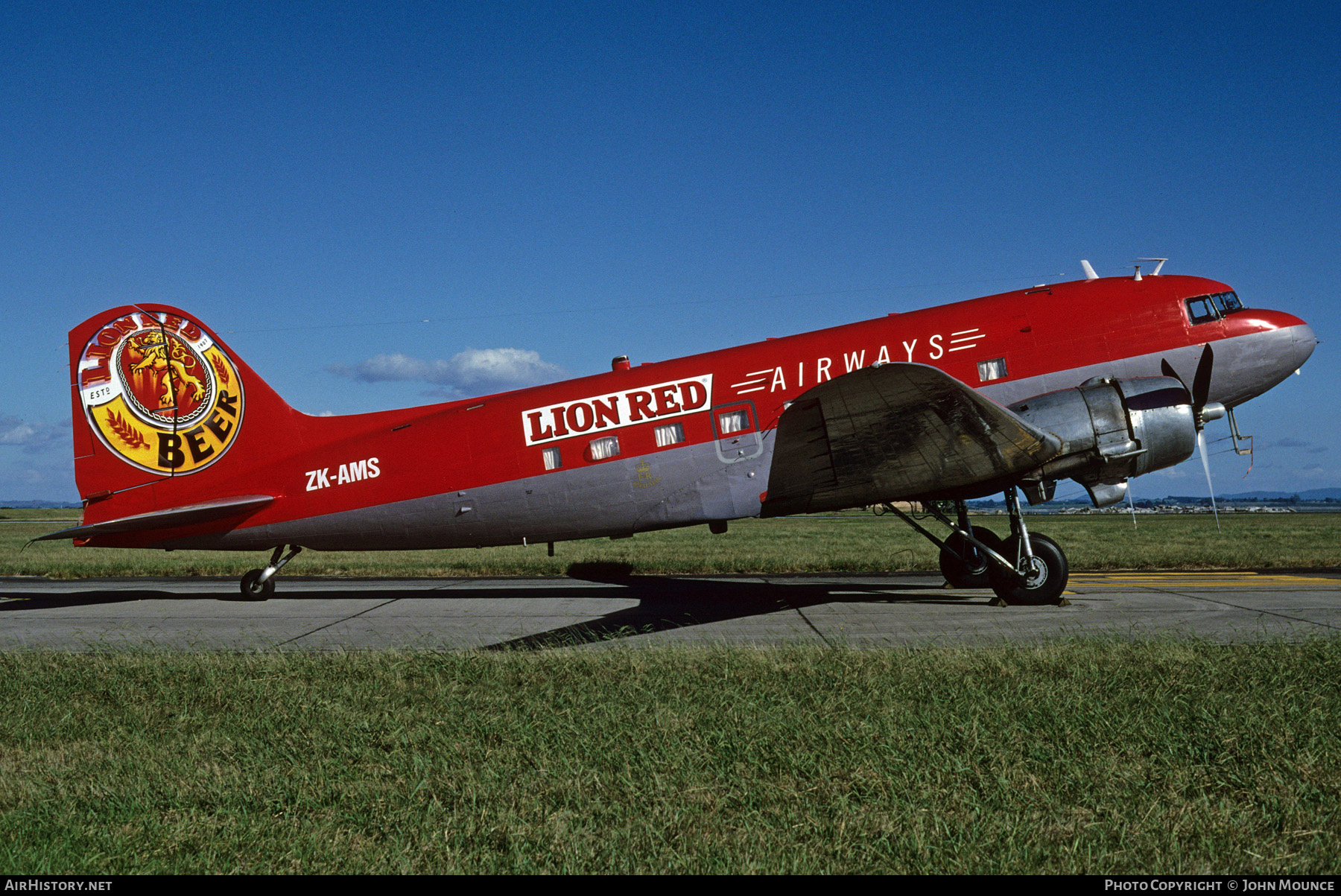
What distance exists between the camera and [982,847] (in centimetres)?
438

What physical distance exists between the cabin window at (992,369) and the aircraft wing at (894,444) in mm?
1394

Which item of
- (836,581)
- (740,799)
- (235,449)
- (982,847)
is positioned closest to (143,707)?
(740,799)

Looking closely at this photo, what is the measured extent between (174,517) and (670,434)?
9289 mm

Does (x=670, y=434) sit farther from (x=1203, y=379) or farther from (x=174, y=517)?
(x=174, y=517)

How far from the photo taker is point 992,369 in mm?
13906

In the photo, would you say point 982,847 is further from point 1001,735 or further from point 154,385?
point 154,385

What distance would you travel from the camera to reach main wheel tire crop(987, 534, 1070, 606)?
13586 millimetres

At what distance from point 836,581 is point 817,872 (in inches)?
576

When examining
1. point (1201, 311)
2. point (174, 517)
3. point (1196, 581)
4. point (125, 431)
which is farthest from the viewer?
point (1196, 581)

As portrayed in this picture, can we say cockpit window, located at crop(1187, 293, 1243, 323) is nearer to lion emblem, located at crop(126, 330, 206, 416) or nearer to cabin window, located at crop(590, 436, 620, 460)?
cabin window, located at crop(590, 436, 620, 460)

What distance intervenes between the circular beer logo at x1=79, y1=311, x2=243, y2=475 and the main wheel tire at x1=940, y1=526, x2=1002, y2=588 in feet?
46.6

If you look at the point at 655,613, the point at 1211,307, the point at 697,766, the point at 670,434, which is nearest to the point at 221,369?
the point at 670,434

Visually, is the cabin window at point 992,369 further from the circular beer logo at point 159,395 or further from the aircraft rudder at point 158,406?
the circular beer logo at point 159,395

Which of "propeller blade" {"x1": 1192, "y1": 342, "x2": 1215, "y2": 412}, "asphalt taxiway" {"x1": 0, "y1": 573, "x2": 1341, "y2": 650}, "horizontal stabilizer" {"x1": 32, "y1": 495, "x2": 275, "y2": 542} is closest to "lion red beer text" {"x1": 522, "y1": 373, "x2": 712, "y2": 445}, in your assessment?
"asphalt taxiway" {"x1": 0, "y1": 573, "x2": 1341, "y2": 650}
